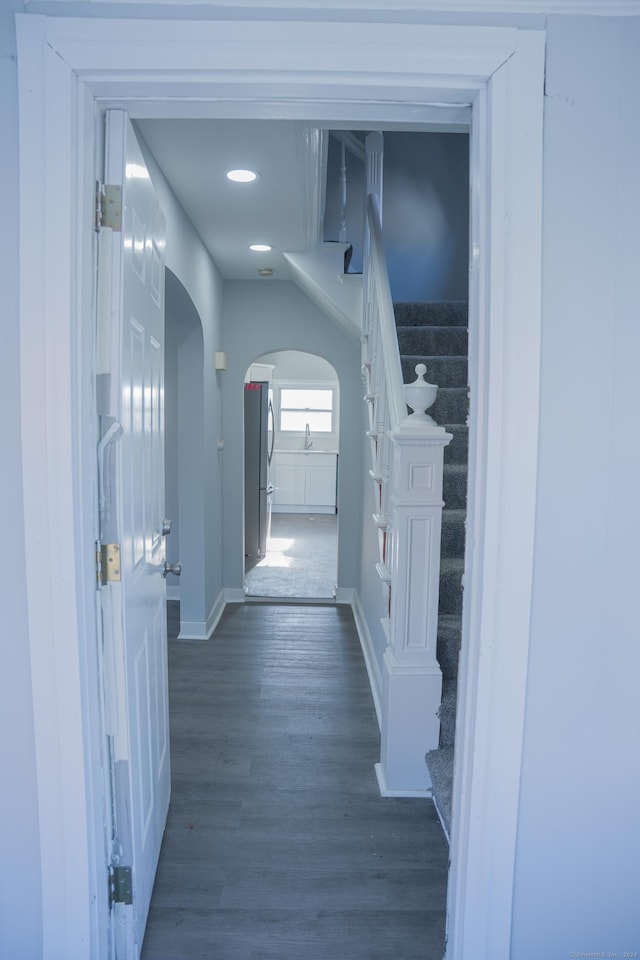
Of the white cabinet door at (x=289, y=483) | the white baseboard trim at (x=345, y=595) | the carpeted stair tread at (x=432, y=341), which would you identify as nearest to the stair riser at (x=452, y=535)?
the carpeted stair tread at (x=432, y=341)

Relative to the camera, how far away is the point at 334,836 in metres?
2.27

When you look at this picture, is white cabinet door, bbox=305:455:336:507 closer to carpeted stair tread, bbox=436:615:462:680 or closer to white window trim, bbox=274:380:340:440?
white window trim, bbox=274:380:340:440

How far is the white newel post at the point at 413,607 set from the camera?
232 centimetres

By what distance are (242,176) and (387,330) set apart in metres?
1.03

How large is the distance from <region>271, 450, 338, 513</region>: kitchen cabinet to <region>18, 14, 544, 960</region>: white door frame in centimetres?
824

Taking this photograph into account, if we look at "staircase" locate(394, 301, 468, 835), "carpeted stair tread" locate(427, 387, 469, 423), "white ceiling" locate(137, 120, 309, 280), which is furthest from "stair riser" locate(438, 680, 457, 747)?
"white ceiling" locate(137, 120, 309, 280)

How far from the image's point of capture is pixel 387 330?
9.05 ft

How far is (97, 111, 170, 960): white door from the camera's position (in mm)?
1387

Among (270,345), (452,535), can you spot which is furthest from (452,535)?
(270,345)

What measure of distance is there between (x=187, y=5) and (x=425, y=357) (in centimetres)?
266

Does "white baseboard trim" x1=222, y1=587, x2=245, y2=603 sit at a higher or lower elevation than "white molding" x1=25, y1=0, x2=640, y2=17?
lower

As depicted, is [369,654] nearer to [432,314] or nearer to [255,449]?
[432,314]

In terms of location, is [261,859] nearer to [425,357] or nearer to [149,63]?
[149,63]

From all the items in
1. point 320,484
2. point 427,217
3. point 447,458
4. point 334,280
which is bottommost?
point 320,484
